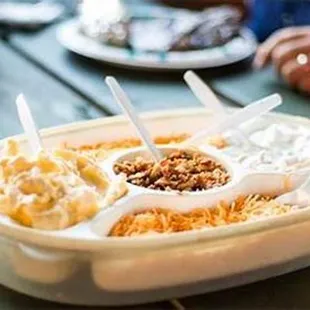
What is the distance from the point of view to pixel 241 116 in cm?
107

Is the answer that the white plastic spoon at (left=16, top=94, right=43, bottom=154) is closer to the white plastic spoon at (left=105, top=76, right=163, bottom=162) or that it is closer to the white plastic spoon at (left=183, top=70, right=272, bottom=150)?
the white plastic spoon at (left=105, top=76, right=163, bottom=162)

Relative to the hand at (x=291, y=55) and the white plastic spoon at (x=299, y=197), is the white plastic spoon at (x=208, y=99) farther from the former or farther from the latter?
the hand at (x=291, y=55)

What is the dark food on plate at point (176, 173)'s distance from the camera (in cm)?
92

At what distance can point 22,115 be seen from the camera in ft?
3.22

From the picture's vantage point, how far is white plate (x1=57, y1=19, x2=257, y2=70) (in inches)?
59.3

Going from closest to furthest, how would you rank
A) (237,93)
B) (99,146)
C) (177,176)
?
(177,176) → (99,146) → (237,93)

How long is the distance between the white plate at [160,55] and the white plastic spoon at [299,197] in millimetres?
625

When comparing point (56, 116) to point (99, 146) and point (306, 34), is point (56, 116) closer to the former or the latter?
point (99, 146)

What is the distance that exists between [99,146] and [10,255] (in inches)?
11.5

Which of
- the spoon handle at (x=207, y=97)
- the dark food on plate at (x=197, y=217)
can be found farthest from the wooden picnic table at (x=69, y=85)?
the dark food on plate at (x=197, y=217)

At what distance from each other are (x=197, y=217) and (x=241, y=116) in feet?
0.74

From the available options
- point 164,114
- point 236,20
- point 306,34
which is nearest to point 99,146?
point 164,114

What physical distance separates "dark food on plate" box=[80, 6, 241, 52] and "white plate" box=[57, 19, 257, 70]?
14 mm

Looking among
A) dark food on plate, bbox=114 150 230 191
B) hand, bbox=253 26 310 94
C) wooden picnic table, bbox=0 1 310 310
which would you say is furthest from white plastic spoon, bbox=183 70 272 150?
hand, bbox=253 26 310 94
